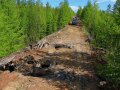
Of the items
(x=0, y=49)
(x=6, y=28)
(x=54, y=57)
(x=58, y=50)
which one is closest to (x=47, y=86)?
(x=54, y=57)

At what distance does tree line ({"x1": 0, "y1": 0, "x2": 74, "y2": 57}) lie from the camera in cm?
4186

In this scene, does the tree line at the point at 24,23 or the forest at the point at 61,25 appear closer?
the forest at the point at 61,25

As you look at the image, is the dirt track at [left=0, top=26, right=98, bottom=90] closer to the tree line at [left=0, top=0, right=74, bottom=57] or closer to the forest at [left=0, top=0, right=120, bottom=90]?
the forest at [left=0, top=0, right=120, bottom=90]

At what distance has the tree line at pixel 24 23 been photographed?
4186cm

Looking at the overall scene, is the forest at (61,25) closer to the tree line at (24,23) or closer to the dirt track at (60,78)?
the tree line at (24,23)

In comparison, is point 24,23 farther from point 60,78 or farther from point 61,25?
point 60,78

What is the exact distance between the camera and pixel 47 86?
64.1 feet

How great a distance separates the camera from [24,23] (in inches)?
2667

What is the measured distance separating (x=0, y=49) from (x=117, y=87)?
75.5 ft

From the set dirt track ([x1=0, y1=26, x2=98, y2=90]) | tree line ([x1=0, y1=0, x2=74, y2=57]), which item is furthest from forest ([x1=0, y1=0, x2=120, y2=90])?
dirt track ([x1=0, y1=26, x2=98, y2=90])

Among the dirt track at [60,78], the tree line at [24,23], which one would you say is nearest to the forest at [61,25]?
the tree line at [24,23]

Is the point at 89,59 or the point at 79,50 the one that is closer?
the point at 89,59

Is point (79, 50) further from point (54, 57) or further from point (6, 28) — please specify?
point (6, 28)

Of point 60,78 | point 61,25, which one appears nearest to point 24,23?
point 61,25
